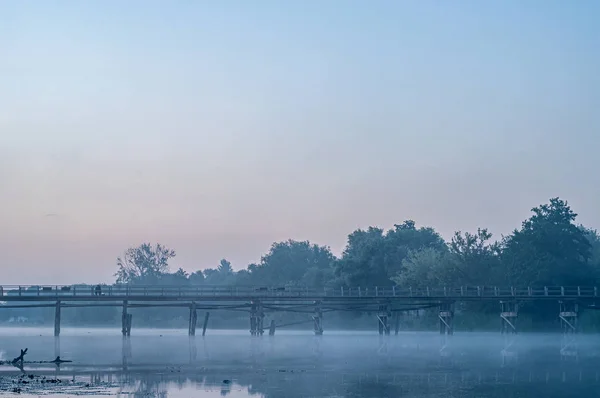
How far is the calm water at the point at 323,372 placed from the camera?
31.0 meters

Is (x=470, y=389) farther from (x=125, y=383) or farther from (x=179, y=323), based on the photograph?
(x=179, y=323)

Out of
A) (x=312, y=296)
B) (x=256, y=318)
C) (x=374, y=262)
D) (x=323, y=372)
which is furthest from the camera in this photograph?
(x=374, y=262)

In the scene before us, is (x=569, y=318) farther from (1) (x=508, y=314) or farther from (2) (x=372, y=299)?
(2) (x=372, y=299)

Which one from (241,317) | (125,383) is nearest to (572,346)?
(125,383)

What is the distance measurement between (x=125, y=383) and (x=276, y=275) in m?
116

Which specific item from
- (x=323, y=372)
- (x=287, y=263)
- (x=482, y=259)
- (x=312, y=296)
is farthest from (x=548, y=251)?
(x=287, y=263)

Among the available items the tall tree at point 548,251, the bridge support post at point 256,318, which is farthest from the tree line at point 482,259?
the bridge support post at point 256,318

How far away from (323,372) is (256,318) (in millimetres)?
42591

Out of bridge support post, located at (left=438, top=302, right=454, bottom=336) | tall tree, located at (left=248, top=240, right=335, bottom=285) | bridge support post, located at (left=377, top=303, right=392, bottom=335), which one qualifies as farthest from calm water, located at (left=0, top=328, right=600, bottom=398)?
tall tree, located at (left=248, top=240, right=335, bottom=285)

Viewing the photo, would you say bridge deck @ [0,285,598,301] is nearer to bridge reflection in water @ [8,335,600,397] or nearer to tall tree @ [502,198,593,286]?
tall tree @ [502,198,593,286]

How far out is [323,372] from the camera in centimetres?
3862

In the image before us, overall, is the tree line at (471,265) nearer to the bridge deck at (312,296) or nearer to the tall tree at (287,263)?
the bridge deck at (312,296)

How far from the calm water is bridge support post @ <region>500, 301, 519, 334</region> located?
1684cm

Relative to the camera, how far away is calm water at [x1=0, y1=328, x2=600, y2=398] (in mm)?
31000
